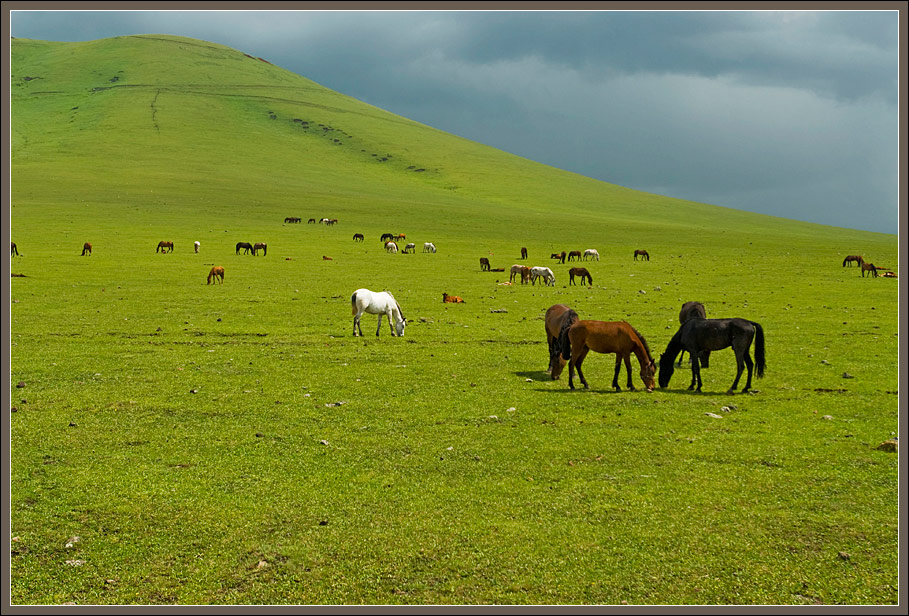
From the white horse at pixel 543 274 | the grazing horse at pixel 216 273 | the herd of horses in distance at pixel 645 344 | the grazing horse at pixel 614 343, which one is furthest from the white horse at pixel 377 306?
the white horse at pixel 543 274

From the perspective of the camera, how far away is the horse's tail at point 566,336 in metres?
16.0

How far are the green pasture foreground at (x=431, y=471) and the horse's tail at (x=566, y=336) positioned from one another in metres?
0.76

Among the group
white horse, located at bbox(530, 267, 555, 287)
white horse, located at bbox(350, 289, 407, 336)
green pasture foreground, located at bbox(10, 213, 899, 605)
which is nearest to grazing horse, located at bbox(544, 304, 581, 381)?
green pasture foreground, located at bbox(10, 213, 899, 605)

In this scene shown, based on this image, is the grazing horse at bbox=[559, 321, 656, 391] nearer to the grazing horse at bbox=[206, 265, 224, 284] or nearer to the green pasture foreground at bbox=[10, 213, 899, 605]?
the green pasture foreground at bbox=[10, 213, 899, 605]

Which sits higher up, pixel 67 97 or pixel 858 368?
pixel 67 97

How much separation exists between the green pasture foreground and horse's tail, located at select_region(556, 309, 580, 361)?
2.51ft

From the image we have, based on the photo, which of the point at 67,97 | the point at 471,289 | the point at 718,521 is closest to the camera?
the point at 718,521

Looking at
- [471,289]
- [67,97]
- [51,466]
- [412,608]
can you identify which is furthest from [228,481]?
[67,97]

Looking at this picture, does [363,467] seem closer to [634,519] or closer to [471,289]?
[634,519]

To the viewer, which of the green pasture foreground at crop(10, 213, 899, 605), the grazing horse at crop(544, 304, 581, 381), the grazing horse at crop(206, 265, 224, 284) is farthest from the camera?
the grazing horse at crop(206, 265, 224, 284)

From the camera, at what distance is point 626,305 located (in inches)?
1244

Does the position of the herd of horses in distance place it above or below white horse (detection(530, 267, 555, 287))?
below

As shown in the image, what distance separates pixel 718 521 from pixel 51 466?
9.47m

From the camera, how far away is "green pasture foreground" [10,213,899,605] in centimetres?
713
